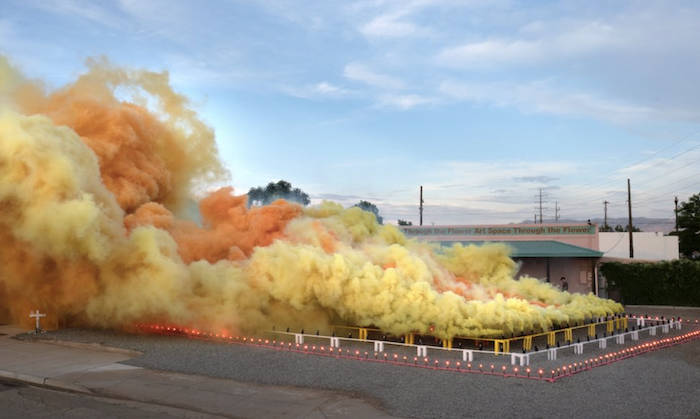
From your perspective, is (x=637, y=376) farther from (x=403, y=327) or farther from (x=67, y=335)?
(x=67, y=335)

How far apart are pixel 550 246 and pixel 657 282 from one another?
584cm

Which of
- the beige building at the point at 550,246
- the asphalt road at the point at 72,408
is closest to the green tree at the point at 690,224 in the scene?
the beige building at the point at 550,246

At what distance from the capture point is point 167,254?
59.3ft

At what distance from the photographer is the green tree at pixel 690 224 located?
44719 millimetres

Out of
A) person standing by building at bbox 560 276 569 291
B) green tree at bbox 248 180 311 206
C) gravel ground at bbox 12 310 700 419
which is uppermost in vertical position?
green tree at bbox 248 180 311 206

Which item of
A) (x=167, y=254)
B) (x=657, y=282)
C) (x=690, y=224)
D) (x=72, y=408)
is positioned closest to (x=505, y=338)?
(x=167, y=254)

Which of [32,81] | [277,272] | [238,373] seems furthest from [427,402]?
[32,81]

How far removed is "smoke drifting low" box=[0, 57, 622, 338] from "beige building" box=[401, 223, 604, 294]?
1060 centimetres

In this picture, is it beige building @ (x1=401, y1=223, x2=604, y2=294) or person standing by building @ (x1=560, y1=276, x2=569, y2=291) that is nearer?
person standing by building @ (x1=560, y1=276, x2=569, y2=291)

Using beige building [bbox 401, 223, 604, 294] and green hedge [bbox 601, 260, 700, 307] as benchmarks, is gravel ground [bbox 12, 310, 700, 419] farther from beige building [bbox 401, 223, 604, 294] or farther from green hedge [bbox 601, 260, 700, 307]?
beige building [bbox 401, 223, 604, 294]

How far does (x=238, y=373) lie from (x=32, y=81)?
1505cm

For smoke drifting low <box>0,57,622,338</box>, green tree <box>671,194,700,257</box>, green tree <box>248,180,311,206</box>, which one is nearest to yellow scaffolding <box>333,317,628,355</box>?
smoke drifting low <box>0,57,622,338</box>

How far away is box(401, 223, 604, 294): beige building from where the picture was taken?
33156 mm

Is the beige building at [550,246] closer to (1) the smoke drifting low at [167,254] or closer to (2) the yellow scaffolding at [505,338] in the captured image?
(1) the smoke drifting low at [167,254]
